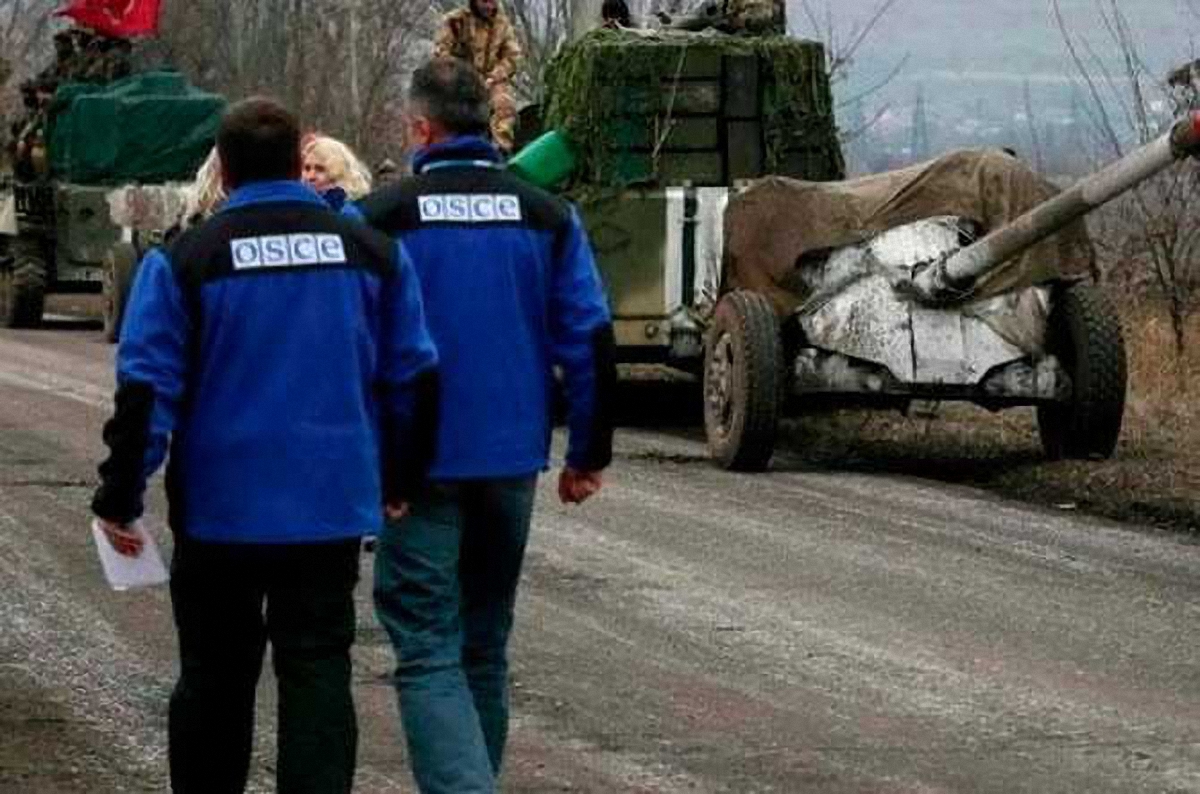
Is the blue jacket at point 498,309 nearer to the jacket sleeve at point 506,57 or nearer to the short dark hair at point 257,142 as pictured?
the short dark hair at point 257,142

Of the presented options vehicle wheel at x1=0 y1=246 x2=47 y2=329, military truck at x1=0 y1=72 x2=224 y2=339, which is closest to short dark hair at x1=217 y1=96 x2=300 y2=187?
military truck at x1=0 y1=72 x2=224 y2=339

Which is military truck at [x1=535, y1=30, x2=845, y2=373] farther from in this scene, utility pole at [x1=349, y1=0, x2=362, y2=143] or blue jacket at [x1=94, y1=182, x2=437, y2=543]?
utility pole at [x1=349, y1=0, x2=362, y2=143]

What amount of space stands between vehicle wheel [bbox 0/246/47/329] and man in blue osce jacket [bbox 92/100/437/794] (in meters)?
23.1

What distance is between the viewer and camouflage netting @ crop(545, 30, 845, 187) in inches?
701

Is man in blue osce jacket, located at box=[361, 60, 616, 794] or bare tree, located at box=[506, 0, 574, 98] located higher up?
bare tree, located at box=[506, 0, 574, 98]

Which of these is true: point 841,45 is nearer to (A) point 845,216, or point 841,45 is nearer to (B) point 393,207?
(A) point 845,216

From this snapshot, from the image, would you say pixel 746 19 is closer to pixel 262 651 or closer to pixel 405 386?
pixel 405 386

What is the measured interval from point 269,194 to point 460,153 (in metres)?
0.67

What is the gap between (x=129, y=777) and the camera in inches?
305

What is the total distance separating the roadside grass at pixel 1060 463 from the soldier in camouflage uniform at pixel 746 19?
99.7 inches

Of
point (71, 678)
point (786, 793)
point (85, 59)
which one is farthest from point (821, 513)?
point (85, 59)

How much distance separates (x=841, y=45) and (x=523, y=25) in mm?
7584

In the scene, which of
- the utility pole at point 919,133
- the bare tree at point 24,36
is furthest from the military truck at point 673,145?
the bare tree at point 24,36

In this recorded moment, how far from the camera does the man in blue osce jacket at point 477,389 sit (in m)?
6.65
